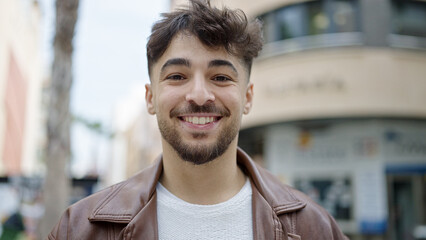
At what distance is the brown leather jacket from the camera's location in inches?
79.6

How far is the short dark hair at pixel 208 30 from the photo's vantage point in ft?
7.08

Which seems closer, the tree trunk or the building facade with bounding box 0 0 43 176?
the tree trunk

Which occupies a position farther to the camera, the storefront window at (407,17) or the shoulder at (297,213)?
the storefront window at (407,17)

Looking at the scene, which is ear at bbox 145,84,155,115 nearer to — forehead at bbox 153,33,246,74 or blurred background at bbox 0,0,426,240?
forehead at bbox 153,33,246,74

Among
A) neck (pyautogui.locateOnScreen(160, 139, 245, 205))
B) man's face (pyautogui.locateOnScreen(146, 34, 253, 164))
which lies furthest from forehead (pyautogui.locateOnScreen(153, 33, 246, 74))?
neck (pyautogui.locateOnScreen(160, 139, 245, 205))

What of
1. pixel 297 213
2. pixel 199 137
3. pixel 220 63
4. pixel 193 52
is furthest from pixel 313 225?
→ pixel 193 52

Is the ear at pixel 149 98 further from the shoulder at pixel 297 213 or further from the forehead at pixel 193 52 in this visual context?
the shoulder at pixel 297 213

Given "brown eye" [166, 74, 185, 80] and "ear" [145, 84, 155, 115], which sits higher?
"brown eye" [166, 74, 185, 80]

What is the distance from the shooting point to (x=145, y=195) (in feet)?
7.04

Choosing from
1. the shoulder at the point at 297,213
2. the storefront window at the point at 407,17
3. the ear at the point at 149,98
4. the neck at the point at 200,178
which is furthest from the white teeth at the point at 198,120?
the storefront window at the point at 407,17

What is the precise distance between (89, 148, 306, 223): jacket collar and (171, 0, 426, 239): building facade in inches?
340

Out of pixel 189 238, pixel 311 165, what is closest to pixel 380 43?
pixel 311 165

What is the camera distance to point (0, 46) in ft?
40.7

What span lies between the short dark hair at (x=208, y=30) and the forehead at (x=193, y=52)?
2 cm
